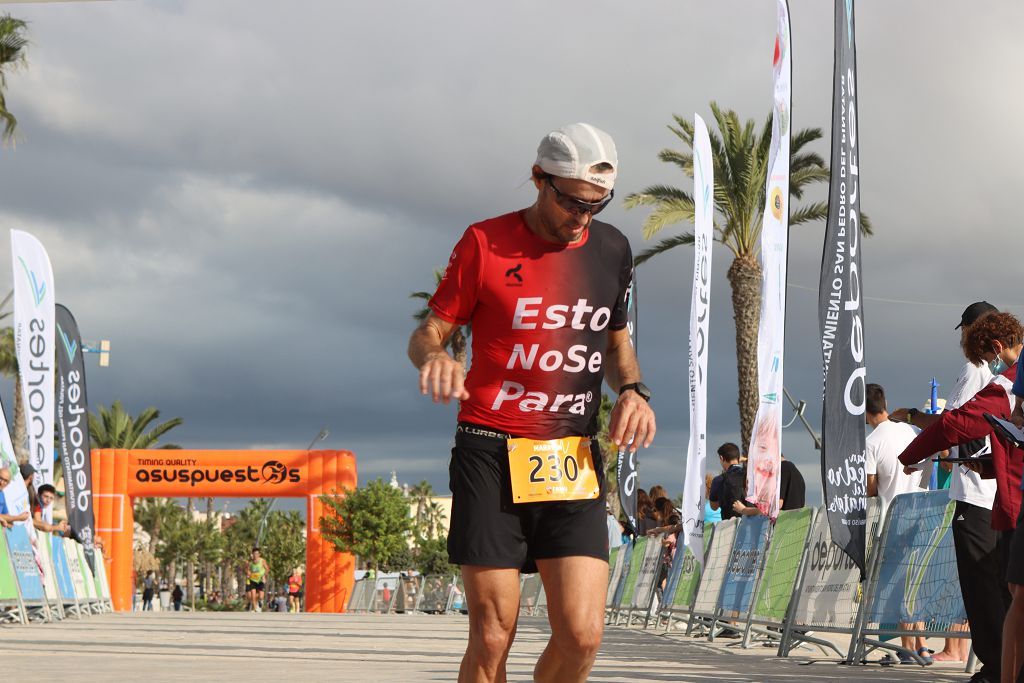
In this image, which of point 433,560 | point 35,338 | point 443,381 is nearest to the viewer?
point 443,381

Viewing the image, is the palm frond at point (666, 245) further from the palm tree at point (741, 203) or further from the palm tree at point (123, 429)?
the palm tree at point (123, 429)

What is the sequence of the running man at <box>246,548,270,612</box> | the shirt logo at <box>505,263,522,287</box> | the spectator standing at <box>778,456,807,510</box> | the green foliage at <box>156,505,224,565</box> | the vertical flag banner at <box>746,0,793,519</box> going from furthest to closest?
the green foliage at <box>156,505,224,565</box> → the running man at <box>246,548,270,612</box> → the spectator standing at <box>778,456,807,510</box> → the vertical flag banner at <box>746,0,793,519</box> → the shirt logo at <box>505,263,522,287</box>

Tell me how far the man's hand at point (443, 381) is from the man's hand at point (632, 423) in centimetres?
58

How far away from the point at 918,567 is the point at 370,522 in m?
45.5

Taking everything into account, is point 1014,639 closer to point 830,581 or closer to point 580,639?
point 580,639

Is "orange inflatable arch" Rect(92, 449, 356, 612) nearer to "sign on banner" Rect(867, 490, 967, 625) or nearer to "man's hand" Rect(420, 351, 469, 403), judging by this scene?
"sign on banner" Rect(867, 490, 967, 625)

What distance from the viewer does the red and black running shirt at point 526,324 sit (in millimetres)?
4609

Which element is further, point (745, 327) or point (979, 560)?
point (745, 327)

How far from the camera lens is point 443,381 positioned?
414cm

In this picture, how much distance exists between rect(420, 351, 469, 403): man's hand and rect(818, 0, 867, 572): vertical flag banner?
6.32 metres

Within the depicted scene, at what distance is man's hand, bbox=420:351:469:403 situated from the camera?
162 inches

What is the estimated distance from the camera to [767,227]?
504 inches

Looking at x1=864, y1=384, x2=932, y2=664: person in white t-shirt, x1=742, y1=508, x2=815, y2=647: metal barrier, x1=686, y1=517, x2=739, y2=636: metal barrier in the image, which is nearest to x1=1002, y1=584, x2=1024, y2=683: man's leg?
x1=864, y1=384, x2=932, y2=664: person in white t-shirt

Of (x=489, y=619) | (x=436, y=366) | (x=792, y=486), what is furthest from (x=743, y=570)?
(x=436, y=366)
